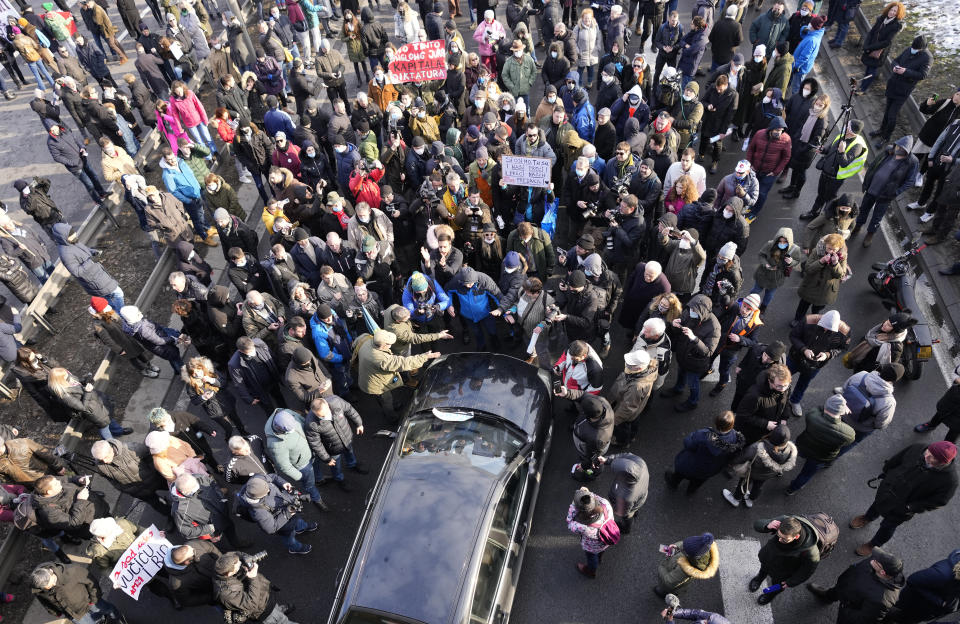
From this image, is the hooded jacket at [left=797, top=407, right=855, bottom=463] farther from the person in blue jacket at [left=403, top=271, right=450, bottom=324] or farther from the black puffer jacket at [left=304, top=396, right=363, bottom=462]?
the black puffer jacket at [left=304, top=396, right=363, bottom=462]

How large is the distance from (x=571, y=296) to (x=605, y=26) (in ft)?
34.1

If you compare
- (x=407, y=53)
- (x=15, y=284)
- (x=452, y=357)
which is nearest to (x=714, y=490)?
(x=452, y=357)

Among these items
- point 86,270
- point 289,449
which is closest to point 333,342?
point 289,449

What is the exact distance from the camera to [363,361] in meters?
7.91

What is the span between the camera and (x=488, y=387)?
7.43m

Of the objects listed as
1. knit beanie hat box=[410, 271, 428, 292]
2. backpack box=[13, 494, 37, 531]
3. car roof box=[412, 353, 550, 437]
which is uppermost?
knit beanie hat box=[410, 271, 428, 292]

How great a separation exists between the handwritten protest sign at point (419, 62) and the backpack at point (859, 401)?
9.22m

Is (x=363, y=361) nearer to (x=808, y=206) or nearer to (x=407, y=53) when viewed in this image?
(x=407, y=53)

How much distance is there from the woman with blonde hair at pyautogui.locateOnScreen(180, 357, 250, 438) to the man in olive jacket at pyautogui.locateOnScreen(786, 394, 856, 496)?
24.0 feet

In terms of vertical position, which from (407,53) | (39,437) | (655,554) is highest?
(407,53)

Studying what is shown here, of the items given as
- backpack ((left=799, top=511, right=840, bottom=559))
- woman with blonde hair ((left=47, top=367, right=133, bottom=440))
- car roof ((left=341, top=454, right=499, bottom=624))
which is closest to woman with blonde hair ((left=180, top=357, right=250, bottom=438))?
woman with blonde hair ((left=47, top=367, right=133, bottom=440))

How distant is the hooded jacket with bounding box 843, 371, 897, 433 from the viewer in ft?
22.1

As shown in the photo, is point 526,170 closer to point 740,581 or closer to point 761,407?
point 761,407

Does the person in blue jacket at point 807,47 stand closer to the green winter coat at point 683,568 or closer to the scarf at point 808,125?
the scarf at point 808,125
